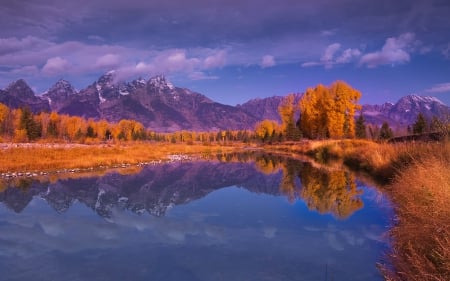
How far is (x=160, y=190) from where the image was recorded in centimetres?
1839

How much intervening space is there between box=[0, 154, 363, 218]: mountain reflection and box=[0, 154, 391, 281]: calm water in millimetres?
46

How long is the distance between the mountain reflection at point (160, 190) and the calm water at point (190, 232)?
46 mm

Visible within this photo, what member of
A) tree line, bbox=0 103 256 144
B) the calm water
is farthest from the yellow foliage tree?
tree line, bbox=0 103 256 144

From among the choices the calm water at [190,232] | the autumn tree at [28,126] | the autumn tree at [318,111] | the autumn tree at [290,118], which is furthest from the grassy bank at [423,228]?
the autumn tree at [28,126]

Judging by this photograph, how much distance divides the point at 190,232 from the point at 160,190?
26.9 feet

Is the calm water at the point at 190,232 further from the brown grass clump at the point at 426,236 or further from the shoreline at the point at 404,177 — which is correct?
the shoreline at the point at 404,177

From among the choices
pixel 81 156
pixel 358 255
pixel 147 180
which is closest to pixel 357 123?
pixel 81 156

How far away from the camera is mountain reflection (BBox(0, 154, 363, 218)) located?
14.3m

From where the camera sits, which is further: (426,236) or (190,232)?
(190,232)

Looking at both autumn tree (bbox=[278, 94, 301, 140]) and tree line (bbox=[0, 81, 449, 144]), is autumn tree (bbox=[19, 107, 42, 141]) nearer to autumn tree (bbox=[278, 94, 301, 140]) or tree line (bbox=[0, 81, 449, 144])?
tree line (bbox=[0, 81, 449, 144])


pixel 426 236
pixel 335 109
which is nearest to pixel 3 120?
pixel 335 109

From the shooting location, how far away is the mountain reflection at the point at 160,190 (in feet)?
46.8

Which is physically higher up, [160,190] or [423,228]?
[423,228]

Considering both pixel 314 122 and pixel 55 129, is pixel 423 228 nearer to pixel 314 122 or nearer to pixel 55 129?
pixel 314 122
